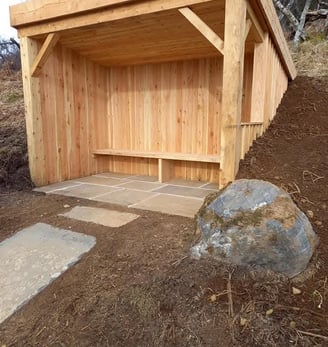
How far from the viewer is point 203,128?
4281 mm

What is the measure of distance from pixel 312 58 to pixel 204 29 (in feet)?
15.1

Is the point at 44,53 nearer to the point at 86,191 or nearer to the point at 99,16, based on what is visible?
the point at 99,16

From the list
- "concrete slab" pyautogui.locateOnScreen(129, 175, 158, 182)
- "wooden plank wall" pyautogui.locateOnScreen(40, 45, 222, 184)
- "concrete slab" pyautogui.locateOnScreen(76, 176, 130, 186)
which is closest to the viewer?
"wooden plank wall" pyautogui.locateOnScreen(40, 45, 222, 184)

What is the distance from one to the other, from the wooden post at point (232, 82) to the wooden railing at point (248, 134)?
218 mm

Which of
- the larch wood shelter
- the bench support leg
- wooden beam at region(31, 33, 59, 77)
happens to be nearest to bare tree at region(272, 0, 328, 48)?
the larch wood shelter

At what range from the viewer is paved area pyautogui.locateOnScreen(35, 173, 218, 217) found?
2939mm

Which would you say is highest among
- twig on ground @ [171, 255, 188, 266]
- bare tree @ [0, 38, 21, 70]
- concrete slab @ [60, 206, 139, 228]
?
bare tree @ [0, 38, 21, 70]

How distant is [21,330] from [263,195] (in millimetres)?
1617

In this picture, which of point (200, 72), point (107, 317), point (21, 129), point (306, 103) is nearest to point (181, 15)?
point (200, 72)

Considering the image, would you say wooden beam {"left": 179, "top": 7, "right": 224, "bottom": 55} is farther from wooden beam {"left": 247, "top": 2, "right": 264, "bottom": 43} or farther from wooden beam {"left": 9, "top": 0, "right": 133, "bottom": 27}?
wooden beam {"left": 9, "top": 0, "right": 133, "bottom": 27}

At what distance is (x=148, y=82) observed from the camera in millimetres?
4652

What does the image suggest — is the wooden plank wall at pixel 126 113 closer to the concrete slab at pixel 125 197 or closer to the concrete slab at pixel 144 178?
the concrete slab at pixel 144 178

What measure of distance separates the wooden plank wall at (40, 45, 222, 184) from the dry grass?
2448mm

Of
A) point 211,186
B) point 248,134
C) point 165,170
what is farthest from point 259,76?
point 165,170
